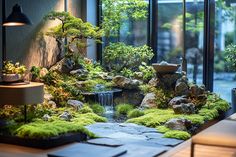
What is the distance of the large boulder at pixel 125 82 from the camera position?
9.15 metres

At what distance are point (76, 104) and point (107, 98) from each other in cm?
97

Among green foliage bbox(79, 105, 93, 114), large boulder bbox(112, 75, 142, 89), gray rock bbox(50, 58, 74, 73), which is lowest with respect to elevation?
green foliage bbox(79, 105, 93, 114)

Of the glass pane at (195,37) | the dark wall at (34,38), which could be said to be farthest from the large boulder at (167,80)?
the dark wall at (34,38)

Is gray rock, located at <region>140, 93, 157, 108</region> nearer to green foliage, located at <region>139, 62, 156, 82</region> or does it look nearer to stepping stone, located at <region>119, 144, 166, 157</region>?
green foliage, located at <region>139, 62, 156, 82</region>

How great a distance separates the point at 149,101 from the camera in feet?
28.2

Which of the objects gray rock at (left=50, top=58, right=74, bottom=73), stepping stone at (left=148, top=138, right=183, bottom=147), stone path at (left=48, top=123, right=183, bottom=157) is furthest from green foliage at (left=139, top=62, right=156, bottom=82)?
stepping stone at (left=148, top=138, right=183, bottom=147)

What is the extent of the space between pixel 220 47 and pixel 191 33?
73 cm

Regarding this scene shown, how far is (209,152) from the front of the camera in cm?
536

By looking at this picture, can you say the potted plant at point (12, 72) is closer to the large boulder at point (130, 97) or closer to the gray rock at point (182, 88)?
the large boulder at point (130, 97)

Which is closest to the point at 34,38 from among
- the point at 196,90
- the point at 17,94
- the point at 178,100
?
the point at 17,94

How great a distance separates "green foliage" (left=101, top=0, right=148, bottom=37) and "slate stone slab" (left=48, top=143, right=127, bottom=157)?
5.22m

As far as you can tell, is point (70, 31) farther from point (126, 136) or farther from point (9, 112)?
point (126, 136)

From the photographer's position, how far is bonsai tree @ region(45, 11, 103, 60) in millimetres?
9109

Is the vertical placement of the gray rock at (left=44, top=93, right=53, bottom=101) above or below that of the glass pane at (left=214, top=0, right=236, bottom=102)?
below
